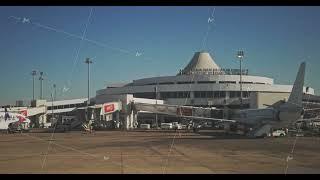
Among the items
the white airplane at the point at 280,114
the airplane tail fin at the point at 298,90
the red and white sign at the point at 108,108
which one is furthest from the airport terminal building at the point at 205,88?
the airplane tail fin at the point at 298,90

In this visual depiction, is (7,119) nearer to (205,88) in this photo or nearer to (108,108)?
(108,108)

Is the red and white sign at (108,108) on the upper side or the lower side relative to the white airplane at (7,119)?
upper

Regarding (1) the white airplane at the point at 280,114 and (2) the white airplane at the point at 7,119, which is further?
(2) the white airplane at the point at 7,119

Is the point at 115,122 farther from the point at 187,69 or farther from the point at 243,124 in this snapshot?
the point at 187,69

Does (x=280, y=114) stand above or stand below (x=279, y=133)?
above

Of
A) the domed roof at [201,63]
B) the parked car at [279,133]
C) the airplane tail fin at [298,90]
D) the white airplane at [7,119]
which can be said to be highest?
the domed roof at [201,63]

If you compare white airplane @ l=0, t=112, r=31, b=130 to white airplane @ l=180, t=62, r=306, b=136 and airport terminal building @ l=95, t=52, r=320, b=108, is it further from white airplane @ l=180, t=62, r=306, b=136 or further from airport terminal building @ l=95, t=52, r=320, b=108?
white airplane @ l=180, t=62, r=306, b=136

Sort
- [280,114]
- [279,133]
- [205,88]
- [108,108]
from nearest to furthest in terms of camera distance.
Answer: [280,114] → [279,133] → [108,108] → [205,88]

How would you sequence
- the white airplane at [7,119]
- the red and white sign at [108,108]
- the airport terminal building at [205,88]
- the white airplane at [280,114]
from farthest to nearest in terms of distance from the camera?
1. the airport terminal building at [205,88]
2. the red and white sign at [108,108]
3. the white airplane at [7,119]
4. the white airplane at [280,114]

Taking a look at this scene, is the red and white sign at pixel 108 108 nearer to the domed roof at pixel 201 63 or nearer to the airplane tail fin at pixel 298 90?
the airplane tail fin at pixel 298 90

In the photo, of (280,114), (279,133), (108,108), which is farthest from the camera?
(108,108)

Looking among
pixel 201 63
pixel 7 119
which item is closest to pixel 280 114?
pixel 7 119

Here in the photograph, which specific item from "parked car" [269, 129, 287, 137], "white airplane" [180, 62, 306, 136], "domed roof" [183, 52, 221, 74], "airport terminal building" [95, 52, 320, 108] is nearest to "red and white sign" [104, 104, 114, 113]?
"airport terminal building" [95, 52, 320, 108]
